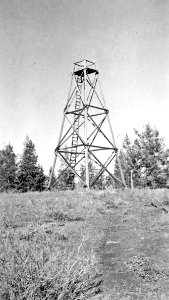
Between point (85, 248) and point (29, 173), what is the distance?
35.8 m

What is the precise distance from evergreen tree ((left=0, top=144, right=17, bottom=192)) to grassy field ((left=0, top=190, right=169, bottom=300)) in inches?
1178

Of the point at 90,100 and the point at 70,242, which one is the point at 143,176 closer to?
the point at 90,100

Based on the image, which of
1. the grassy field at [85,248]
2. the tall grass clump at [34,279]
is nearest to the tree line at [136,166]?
the grassy field at [85,248]

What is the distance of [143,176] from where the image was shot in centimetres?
4119

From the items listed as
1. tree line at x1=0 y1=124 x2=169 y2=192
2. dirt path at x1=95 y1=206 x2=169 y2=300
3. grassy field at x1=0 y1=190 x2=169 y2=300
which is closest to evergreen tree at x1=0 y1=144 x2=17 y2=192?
tree line at x1=0 y1=124 x2=169 y2=192

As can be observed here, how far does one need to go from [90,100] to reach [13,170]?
27.6 metres

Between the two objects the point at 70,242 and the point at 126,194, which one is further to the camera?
the point at 126,194

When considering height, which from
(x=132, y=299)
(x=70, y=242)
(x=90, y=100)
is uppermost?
(x=90, y=100)

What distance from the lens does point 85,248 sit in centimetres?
663

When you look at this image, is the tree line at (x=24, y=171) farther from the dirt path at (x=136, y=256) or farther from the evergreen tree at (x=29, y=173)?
the dirt path at (x=136, y=256)

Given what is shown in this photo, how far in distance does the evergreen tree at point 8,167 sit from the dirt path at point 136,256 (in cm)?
3238

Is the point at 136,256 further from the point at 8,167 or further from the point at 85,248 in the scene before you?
the point at 8,167

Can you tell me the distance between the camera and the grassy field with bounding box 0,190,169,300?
3967 millimetres

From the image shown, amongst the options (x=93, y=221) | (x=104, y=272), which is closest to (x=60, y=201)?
(x=93, y=221)
